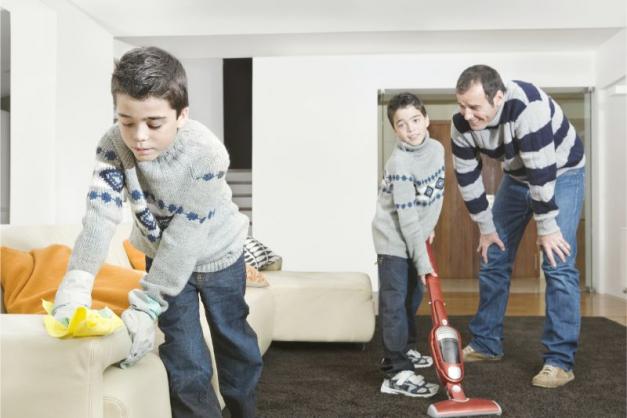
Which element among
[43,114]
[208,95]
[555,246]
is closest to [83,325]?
[555,246]

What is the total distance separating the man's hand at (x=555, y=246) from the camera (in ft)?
7.53

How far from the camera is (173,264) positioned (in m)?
1.32

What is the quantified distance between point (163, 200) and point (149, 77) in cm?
27

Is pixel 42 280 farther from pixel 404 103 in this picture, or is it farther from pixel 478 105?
pixel 478 105

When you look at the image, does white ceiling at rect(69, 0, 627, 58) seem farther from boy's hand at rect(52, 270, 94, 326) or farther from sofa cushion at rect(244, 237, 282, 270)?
boy's hand at rect(52, 270, 94, 326)

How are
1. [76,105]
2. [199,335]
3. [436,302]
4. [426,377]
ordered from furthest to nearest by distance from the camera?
[76,105]
[426,377]
[436,302]
[199,335]

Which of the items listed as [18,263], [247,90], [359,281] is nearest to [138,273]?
[18,263]

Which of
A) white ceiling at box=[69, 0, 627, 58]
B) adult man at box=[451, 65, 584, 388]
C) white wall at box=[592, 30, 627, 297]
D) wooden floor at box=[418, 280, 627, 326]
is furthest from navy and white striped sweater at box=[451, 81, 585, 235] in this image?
white wall at box=[592, 30, 627, 297]

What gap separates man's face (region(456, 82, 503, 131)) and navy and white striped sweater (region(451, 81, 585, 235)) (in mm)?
42

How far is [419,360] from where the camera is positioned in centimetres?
267

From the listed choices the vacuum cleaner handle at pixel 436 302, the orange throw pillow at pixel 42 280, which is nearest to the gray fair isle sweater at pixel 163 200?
the orange throw pillow at pixel 42 280

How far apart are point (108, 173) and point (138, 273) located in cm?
81

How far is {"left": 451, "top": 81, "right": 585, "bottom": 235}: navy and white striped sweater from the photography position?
2.24m

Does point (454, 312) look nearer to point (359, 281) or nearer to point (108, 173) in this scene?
point (359, 281)
